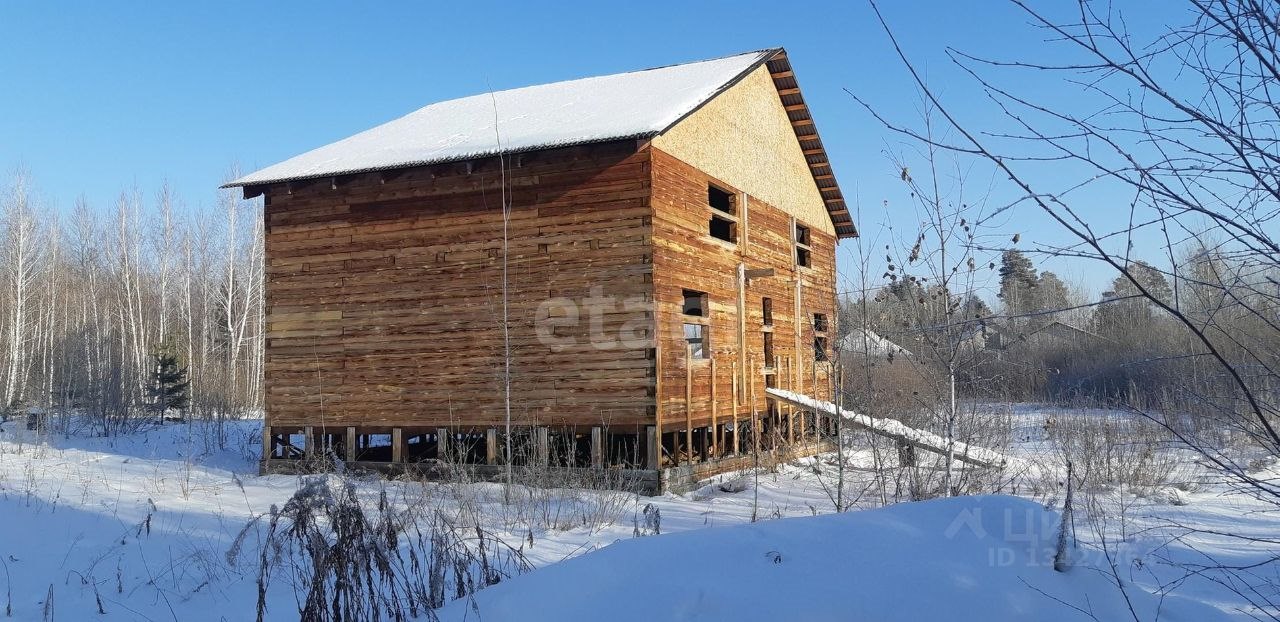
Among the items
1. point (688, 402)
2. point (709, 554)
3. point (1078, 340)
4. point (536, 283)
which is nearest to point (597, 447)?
point (688, 402)

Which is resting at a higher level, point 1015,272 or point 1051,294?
point 1051,294

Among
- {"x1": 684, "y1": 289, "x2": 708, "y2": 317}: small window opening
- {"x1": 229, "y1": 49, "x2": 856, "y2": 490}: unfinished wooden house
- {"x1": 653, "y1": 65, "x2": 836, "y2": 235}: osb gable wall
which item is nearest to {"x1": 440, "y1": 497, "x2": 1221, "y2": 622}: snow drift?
{"x1": 229, "y1": 49, "x2": 856, "y2": 490}: unfinished wooden house

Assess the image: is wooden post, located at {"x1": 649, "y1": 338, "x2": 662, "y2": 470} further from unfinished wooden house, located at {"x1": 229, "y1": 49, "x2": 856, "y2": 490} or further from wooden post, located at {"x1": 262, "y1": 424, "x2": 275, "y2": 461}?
wooden post, located at {"x1": 262, "y1": 424, "x2": 275, "y2": 461}

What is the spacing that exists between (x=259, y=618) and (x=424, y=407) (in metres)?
9.25

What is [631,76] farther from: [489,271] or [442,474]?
[442,474]

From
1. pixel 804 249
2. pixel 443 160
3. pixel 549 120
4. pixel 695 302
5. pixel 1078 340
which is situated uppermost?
pixel 549 120

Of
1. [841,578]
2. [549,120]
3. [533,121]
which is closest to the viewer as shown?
[841,578]

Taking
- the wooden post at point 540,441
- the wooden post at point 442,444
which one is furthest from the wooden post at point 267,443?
the wooden post at point 540,441

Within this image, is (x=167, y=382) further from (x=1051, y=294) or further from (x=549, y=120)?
(x=1051, y=294)

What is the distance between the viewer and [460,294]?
12859 millimetres

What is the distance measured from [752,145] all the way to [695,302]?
14.2 feet

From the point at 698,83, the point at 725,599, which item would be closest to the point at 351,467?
the point at 698,83

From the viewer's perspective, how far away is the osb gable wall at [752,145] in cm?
1349

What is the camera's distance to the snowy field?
353 centimetres
